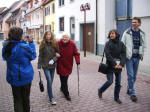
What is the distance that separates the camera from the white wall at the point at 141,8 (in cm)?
1155

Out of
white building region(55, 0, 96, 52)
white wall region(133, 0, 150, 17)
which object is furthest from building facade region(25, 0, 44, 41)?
white wall region(133, 0, 150, 17)

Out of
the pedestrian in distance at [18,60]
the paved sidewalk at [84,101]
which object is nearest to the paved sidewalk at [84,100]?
the paved sidewalk at [84,101]

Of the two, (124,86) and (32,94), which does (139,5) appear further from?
(32,94)

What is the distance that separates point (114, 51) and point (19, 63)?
227cm

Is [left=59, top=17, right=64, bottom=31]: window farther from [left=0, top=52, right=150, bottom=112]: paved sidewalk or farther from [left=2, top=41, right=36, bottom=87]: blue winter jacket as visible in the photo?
[left=2, top=41, right=36, bottom=87]: blue winter jacket

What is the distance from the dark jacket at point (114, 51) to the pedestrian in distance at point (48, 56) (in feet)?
3.76

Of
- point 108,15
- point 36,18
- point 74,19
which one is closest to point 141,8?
point 108,15

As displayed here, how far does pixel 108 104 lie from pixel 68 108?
0.92 m

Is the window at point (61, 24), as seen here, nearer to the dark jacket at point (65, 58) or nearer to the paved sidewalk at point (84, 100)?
the paved sidewalk at point (84, 100)

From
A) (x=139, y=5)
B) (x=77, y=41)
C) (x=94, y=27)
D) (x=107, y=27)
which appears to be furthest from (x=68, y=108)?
(x=77, y=41)

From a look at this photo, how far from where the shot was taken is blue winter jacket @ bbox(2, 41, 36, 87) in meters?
4.01

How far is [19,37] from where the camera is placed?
13.1 ft

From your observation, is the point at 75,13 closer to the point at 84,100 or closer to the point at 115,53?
the point at 84,100

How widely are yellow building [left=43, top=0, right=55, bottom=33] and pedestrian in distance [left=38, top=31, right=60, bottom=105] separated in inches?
907
